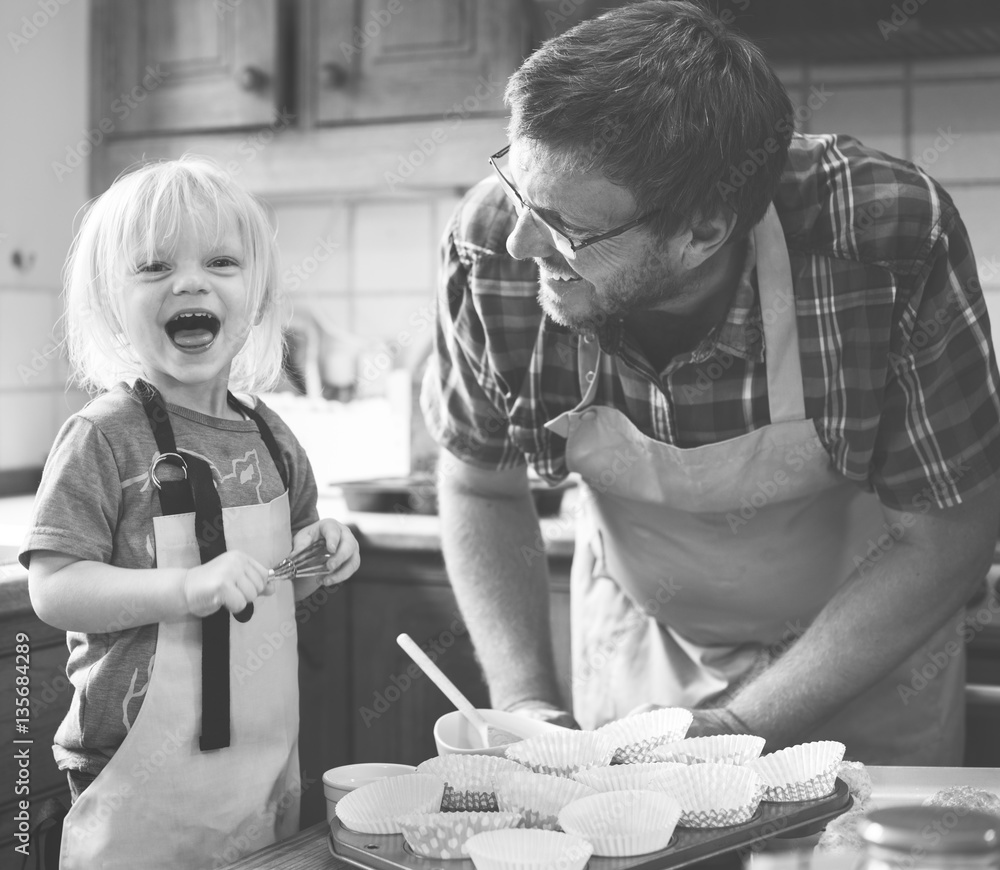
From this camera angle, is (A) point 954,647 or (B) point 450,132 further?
(B) point 450,132

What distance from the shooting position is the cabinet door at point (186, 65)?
228cm

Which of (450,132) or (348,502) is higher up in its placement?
Answer: (450,132)

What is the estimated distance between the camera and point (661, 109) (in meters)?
1.03

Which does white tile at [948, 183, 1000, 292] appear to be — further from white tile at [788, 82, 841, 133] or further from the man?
the man

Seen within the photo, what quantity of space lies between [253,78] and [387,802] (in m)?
1.83

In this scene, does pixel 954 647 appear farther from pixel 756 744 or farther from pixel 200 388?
pixel 200 388

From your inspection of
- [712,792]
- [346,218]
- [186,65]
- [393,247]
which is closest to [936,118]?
[393,247]

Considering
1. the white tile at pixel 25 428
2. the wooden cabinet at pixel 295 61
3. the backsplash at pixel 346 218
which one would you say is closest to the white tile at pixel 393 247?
the backsplash at pixel 346 218

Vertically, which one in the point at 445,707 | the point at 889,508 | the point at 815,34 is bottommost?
the point at 445,707

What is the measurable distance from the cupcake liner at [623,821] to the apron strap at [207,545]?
29 centimetres

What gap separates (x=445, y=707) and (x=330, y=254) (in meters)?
1.07

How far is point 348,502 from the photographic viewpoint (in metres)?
2.14

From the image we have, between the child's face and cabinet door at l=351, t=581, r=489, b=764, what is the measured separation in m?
1.16

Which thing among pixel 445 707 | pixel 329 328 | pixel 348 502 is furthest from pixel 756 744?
pixel 329 328
